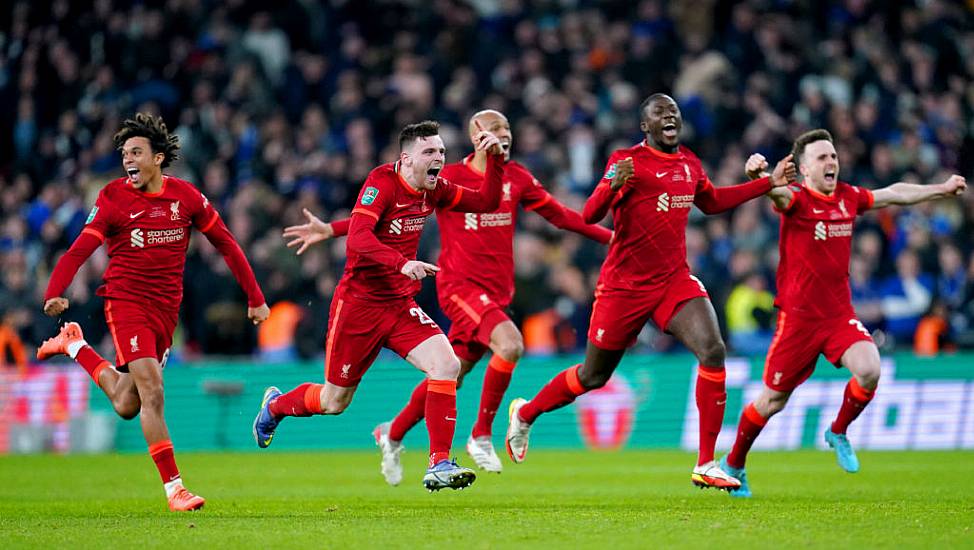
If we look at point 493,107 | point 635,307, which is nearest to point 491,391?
point 635,307

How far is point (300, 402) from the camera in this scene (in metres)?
11.8

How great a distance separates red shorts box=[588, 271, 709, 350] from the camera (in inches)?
456

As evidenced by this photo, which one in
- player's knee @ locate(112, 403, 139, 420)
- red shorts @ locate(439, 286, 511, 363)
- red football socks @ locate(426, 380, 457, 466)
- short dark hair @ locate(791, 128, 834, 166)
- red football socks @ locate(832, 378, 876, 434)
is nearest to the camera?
red football socks @ locate(426, 380, 457, 466)

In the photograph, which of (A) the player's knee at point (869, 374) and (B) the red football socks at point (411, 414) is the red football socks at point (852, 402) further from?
(B) the red football socks at point (411, 414)

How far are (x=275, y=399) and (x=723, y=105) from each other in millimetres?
12007

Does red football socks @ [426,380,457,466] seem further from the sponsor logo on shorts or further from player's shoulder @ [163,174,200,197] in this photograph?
player's shoulder @ [163,174,200,197]

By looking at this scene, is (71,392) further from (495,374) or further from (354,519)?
(354,519)

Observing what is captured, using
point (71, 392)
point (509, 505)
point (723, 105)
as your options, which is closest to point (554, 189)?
point (723, 105)

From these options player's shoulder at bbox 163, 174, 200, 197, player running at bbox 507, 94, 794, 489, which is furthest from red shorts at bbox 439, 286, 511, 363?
player's shoulder at bbox 163, 174, 200, 197

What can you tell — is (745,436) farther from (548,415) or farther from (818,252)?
(548,415)

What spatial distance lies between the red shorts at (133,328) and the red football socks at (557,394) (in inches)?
126

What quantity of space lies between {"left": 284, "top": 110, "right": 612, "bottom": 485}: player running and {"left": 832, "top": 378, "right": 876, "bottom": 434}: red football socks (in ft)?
7.73

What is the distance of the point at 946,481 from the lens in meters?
12.9

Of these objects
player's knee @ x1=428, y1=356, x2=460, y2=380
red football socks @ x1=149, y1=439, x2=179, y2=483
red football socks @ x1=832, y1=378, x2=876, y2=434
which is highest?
player's knee @ x1=428, y1=356, x2=460, y2=380
